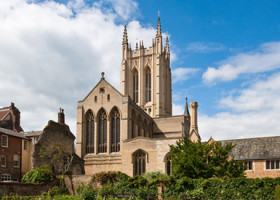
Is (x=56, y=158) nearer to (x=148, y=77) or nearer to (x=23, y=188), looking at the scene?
(x=23, y=188)

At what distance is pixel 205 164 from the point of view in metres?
33.3

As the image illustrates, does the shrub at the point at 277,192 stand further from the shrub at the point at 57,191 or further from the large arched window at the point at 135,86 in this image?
the large arched window at the point at 135,86

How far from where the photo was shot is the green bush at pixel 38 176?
3694cm

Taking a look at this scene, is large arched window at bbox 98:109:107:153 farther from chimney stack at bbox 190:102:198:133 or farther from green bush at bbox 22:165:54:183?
chimney stack at bbox 190:102:198:133

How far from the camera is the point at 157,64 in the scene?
75562 millimetres

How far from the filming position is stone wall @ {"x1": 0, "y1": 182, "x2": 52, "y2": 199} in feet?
102

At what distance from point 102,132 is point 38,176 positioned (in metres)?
13.4

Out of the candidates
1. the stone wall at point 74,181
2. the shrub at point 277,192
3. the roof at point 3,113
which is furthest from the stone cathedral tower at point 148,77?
the shrub at point 277,192

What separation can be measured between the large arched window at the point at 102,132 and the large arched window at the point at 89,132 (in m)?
1.08

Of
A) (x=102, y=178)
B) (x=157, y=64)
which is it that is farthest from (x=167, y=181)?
(x=157, y=64)

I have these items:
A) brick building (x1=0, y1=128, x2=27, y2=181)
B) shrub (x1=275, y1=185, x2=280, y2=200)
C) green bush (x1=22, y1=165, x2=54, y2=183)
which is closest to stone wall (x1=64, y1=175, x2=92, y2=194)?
green bush (x1=22, y1=165, x2=54, y2=183)

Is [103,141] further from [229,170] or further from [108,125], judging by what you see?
[229,170]

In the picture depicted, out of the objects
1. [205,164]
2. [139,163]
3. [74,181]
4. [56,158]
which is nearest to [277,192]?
[205,164]

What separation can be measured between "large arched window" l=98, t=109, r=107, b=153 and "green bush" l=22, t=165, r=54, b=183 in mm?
10743
